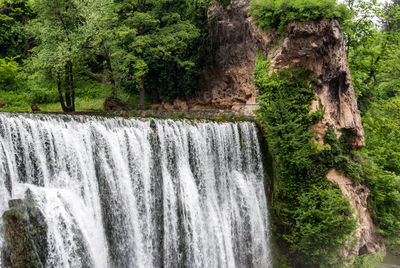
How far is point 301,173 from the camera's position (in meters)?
14.5

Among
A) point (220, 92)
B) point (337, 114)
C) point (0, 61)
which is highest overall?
point (0, 61)

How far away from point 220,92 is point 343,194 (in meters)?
11.4

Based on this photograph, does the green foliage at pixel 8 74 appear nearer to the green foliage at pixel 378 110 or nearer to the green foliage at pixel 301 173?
the green foliage at pixel 301 173

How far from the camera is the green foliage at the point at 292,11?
14328mm

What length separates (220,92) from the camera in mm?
23078

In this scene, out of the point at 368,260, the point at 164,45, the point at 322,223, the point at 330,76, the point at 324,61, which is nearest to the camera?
the point at 322,223

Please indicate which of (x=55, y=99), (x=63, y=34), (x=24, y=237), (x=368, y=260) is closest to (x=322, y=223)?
(x=368, y=260)

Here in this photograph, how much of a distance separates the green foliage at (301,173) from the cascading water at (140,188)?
1.06m

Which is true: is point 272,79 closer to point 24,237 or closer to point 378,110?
point 378,110

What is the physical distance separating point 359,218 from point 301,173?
11.7ft

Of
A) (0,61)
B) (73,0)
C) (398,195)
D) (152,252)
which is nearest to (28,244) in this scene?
(152,252)

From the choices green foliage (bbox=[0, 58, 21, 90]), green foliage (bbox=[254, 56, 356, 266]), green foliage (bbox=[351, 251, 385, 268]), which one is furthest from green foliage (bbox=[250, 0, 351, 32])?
green foliage (bbox=[0, 58, 21, 90])

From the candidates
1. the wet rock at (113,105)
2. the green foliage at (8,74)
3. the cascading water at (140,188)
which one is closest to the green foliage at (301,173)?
the cascading water at (140,188)

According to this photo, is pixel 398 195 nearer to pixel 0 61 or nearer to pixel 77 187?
pixel 77 187
